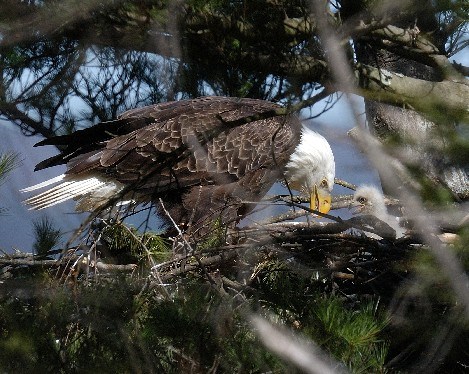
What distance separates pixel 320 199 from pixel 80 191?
4.76 feet

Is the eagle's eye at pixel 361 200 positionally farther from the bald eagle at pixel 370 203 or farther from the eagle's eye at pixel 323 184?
the eagle's eye at pixel 323 184

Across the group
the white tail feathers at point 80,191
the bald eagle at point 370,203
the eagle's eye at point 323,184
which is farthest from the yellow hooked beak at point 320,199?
the white tail feathers at point 80,191

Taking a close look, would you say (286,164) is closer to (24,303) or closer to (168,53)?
(24,303)

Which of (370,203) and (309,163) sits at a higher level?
(309,163)

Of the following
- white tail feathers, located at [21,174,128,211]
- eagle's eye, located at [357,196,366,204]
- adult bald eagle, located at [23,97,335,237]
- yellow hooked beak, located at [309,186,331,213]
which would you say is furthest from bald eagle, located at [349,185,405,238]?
white tail feathers, located at [21,174,128,211]

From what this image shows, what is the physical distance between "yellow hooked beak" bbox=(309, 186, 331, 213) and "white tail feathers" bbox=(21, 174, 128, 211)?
1178 millimetres

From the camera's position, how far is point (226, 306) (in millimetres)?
2631

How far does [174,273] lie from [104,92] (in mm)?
1496

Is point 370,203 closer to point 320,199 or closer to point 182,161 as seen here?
point 320,199

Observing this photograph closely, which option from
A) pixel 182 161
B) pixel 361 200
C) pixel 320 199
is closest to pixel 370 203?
pixel 361 200

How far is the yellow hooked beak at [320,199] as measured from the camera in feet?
16.1

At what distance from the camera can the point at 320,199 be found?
16.2 feet

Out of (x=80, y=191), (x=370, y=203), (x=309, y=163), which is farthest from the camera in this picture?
(x=309, y=163)

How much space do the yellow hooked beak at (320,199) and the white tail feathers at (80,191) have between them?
3.87 feet
